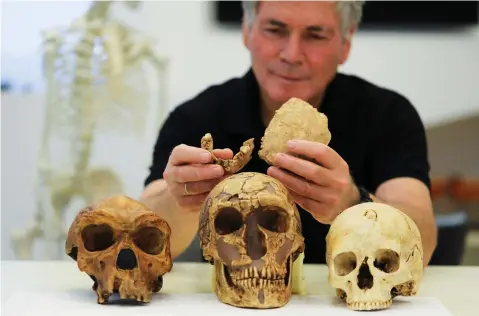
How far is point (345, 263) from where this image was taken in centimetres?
84

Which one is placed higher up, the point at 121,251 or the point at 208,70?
the point at 208,70

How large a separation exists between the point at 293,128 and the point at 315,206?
0.13m

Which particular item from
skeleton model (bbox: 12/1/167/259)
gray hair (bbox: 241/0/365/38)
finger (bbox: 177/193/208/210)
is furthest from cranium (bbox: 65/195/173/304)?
skeleton model (bbox: 12/1/167/259)

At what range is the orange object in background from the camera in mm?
1929

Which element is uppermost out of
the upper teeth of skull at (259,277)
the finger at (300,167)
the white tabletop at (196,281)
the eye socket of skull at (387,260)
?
the finger at (300,167)

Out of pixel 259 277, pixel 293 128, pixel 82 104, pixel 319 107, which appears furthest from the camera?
pixel 82 104

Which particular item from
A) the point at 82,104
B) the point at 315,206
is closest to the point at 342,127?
the point at 315,206

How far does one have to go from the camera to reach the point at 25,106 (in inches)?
77.7

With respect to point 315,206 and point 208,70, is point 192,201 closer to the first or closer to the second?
point 315,206

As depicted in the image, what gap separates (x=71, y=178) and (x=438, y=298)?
1.22 meters

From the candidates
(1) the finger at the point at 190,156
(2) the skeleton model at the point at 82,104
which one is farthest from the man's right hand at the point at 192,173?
(2) the skeleton model at the point at 82,104

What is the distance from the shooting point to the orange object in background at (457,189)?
6.33 ft

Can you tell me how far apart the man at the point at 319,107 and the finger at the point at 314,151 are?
0.13 meters

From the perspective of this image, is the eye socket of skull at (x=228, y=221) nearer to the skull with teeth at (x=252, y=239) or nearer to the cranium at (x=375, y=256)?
the skull with teeth at (x=252, y=239)
